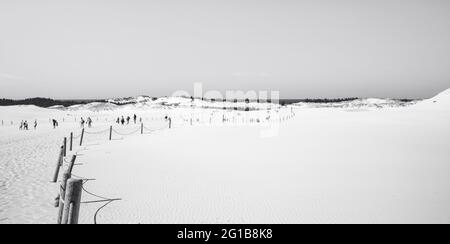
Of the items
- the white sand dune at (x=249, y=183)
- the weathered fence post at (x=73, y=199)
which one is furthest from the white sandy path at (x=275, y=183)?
the weathered fence post at (x=73, y=199)

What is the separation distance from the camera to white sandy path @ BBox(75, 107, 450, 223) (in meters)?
7.85

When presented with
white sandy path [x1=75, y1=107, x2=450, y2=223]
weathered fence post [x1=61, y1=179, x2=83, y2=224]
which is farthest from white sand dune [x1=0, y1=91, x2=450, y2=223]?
weathered fence post [x1=61, y1=179, x2=83, y2=224]

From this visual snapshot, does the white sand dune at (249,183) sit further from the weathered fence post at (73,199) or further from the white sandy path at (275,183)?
the weathered fence post at (73,199)

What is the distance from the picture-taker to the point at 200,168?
13.3 meters

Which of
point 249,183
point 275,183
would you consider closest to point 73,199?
point 249,183

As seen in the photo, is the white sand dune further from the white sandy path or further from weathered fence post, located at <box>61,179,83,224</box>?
weathered fence post, located at <box>61,179,83,224</box>

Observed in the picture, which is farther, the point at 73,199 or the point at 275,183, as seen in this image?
the point at 275,183

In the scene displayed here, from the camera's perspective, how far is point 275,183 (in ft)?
35.2

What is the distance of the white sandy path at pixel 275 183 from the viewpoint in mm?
7848

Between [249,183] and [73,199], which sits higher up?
[73,199]

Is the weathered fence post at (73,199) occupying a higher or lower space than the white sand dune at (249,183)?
higher

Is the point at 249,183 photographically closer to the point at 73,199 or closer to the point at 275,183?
the point at 275,183

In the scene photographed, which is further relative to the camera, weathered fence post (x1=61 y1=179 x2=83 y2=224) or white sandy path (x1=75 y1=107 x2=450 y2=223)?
white sandy path (x1=75 y1=107 x2=450 y2=223)
